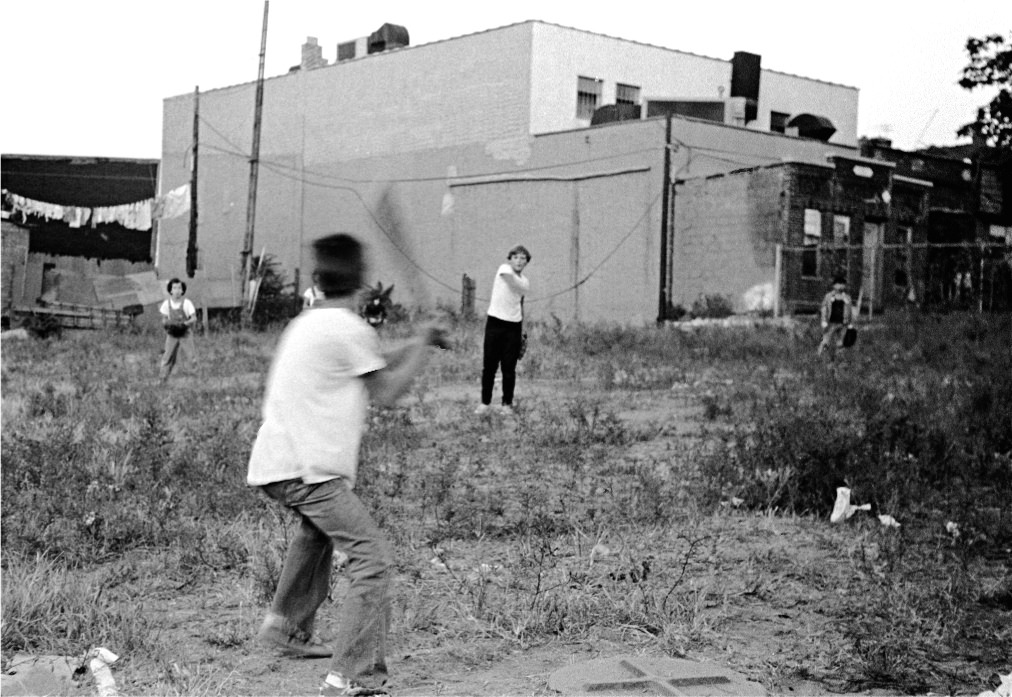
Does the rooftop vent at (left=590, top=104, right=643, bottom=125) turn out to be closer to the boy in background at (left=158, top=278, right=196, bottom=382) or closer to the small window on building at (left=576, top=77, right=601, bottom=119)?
the small window on building at (left=576, top=77, right=601, bottom=119)

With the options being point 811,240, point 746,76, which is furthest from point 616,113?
point 811,240

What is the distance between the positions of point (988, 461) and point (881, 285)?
21.7 metres

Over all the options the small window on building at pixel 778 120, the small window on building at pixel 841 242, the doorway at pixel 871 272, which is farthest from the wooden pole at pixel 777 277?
the small window on building at pixel 778 120

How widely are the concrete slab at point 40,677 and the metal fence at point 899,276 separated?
20.7 m

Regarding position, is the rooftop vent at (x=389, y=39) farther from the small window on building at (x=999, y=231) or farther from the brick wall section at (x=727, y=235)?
the small window on building at (x=999, y=231)

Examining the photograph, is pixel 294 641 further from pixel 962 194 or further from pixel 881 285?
pixel 962 194

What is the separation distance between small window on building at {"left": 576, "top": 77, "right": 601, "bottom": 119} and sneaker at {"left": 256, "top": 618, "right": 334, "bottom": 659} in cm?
2967

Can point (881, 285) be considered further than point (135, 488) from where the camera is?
Yes

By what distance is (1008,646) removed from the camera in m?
5.83

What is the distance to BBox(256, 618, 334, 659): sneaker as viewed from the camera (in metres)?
4.77

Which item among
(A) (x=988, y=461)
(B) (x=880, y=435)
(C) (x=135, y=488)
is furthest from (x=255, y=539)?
(A) (x=988, y=461)

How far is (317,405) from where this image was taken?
4.36 m

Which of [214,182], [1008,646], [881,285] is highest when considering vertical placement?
[214,182]

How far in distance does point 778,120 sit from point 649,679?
35558 mm
